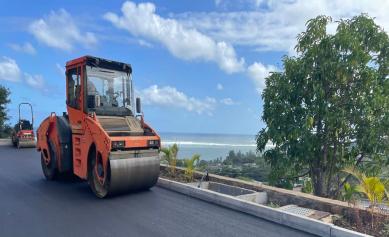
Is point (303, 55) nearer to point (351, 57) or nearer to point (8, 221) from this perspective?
point (351, 57)

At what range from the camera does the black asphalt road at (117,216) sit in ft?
15.9

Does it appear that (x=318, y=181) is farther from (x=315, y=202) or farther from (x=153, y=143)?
(x=153, y=143)

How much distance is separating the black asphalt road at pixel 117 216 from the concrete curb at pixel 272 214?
0.13 m

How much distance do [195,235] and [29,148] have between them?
53.9ft

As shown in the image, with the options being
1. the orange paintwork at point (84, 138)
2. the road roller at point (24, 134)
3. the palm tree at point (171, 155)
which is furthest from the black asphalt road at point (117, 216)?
the road roller at point (24, 134)

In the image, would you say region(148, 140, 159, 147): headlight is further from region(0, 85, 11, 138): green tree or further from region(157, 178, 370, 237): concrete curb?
region(0, 85, 11, 138): green tree

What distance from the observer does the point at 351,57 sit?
797 cm

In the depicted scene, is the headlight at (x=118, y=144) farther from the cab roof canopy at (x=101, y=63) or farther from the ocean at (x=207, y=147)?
the ocean at (x=207, y=147)

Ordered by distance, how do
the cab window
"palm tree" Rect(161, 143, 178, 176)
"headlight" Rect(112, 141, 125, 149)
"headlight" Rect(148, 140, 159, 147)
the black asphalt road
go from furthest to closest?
"palm tree" Rect(161, 143, 178, 176)
the cab window
"headlight" Rect(148, 140, 159, 147)
"headlight" Rect(112, 141, 125, 149)
the black asphalt road

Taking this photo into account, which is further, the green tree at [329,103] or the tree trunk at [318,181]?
the tree trunk at [318,181]

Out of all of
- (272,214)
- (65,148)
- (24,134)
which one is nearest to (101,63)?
(65,148)

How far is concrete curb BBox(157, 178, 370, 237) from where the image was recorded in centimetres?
459

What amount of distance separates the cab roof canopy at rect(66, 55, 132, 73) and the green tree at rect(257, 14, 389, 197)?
3.72m

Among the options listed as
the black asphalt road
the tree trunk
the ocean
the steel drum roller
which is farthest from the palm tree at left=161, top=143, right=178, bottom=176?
the tree trunk
